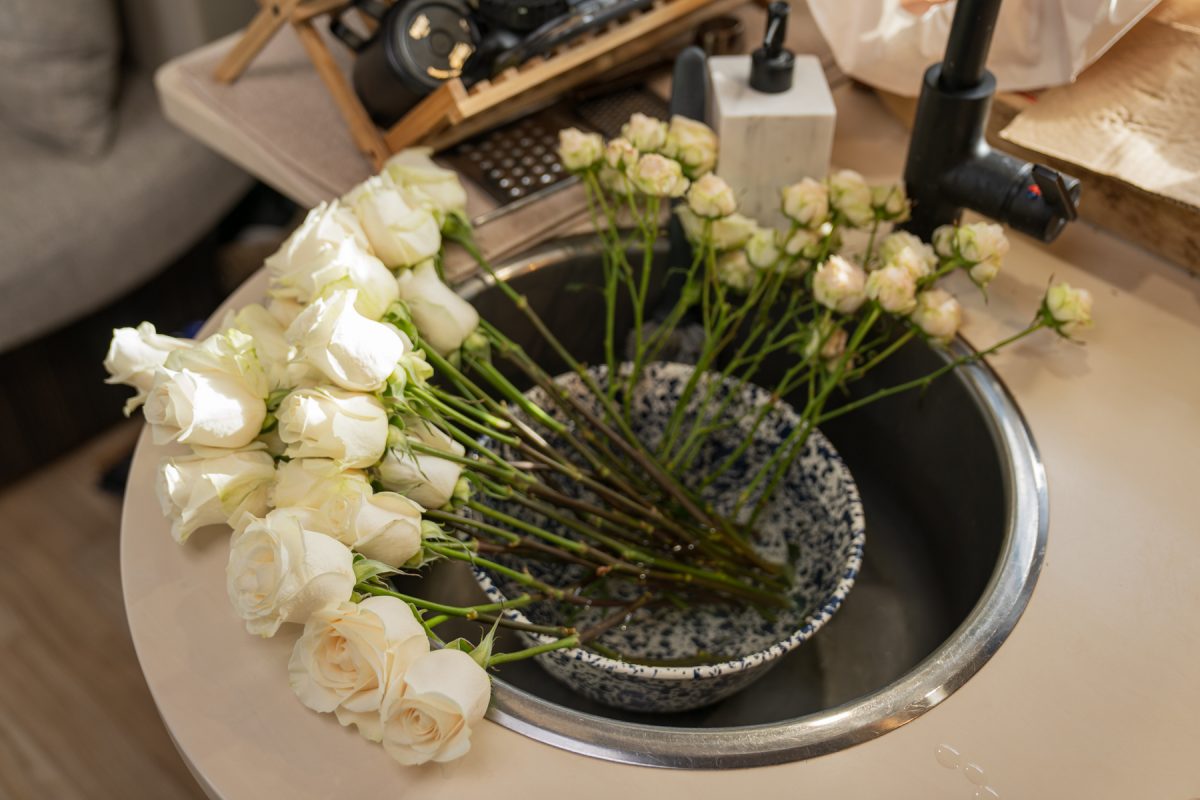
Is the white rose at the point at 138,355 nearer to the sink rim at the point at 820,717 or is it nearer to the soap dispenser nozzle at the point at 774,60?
the sink rim at the point at 820,717

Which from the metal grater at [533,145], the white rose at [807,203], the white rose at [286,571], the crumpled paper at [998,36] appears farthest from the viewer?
the metal grater at [533,145]

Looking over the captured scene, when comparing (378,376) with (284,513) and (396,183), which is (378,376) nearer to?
(284,513)

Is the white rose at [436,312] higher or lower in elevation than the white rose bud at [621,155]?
lower

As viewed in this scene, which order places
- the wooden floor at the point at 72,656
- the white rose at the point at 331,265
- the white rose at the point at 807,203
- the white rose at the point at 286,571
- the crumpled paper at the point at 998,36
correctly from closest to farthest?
the white rose at the point at 286,571, the white rose at the point at 331,265, the white rose at the point at 807,203, the crumpled paper at the point at 998,36, the wooden floor at the point at 72,656

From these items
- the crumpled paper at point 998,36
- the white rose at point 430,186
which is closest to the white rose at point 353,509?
the white rose at point 430,186

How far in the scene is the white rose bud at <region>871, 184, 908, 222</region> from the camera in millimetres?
741

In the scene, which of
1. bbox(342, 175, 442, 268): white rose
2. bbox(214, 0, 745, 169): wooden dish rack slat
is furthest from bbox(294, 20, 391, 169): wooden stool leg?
bbox(342, 175, 442, 268): white rose

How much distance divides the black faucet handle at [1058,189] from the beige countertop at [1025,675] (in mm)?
114

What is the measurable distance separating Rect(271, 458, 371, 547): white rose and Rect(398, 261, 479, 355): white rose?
13 cm

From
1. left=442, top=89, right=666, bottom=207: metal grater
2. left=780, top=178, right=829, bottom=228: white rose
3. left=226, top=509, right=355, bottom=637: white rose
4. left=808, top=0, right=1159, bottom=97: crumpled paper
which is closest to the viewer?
left=226, top=509, right=355, bottom=637: white rose

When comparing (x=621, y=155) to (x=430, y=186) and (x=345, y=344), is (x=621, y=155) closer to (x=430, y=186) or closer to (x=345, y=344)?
(x=430, y=186)

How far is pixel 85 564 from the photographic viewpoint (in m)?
1.53

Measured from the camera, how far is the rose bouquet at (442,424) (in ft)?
1.73

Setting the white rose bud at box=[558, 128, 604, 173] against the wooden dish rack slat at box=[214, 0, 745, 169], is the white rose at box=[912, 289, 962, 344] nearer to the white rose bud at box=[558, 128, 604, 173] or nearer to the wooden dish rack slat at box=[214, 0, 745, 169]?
the white rose bud at box=[558, 128, 604, 173]
